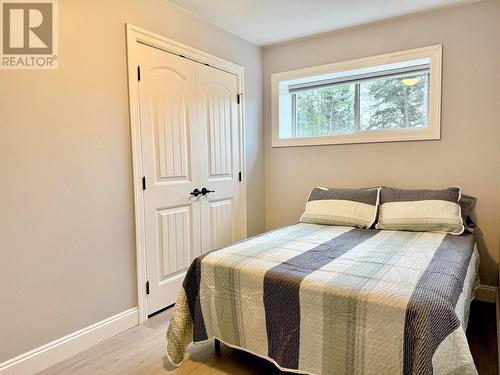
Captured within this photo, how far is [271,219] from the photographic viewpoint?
12.6 ft

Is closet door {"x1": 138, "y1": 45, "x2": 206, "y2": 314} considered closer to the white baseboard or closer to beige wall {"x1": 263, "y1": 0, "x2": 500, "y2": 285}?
beige wall {"x1": 263, "y1": 0, "x2": 500, "y2": 285}

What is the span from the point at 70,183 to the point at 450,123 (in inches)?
115

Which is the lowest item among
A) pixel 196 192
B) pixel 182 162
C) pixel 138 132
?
pixel 196 192

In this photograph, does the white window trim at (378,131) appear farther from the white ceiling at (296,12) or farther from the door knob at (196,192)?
the door knob at (196,192)

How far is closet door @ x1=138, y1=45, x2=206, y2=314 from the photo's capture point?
2.46 m

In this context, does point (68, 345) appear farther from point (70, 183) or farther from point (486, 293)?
point (486, 293)

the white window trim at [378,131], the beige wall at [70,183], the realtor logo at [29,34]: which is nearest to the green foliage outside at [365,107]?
the white window trim at [378,131]

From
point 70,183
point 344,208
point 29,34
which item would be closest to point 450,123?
point 344,208

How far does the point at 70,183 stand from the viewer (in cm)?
200

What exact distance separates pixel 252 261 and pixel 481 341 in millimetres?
1554

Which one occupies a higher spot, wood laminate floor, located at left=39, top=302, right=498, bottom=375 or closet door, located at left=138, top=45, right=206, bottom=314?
closet door, located at left=138, top=45, right=206, bottom=314

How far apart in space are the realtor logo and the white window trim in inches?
89.2

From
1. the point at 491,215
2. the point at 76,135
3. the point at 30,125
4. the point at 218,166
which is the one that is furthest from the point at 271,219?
the point at 30,125

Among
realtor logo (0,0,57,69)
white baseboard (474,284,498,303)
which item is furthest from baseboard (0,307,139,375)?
white baseboard (474,284,498,303)
